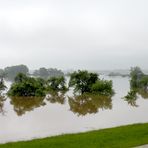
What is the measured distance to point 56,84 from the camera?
48656 mm

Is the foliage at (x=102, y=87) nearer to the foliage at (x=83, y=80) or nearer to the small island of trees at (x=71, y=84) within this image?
the small island of trees at (x=71, y=84)

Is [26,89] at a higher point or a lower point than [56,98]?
higher

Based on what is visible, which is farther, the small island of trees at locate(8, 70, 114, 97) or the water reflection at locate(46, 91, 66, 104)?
the small island of trees at locate(8, 70, 114, 97)

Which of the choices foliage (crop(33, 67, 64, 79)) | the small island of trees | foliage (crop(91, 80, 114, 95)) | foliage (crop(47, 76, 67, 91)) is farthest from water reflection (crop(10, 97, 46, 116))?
foliage (crop(33, 67, 64, 79))

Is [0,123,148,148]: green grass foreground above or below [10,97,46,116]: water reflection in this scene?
above

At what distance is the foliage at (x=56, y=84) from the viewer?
1883 inches

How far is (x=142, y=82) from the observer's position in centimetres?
5491

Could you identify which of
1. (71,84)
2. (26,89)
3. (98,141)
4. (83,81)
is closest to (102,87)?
(83,81)

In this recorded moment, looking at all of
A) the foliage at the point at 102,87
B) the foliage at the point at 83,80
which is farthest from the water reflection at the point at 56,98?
the foliage at the point at 102,87

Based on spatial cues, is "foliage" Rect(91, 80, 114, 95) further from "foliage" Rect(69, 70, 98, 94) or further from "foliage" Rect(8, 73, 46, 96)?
"foliage" Rect(8, 73, 46, 96)

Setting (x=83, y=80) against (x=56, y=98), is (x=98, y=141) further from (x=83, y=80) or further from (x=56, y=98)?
(x=83, y=80)

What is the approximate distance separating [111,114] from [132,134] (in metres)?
12.3

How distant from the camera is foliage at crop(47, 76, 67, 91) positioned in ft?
157

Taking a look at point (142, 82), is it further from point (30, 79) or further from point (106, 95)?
point (30, 79)
